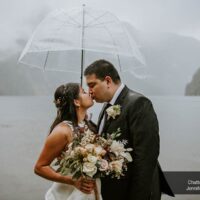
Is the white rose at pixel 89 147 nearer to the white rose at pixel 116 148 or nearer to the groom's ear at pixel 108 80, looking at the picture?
the white rose at pixel 116 148

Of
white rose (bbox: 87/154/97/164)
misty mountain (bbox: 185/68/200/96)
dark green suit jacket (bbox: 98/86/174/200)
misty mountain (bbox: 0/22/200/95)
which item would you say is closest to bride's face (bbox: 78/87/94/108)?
dark green suit jacket (bbox: 98/86/174/200)

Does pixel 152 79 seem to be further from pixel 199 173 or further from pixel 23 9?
pixel 23 9

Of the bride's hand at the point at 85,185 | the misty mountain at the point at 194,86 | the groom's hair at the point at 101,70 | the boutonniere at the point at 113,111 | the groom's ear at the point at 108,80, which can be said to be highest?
the groom's hair at the point at 101,70

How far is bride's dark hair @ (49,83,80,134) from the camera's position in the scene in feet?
6.29

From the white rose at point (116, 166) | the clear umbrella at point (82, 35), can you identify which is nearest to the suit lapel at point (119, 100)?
the white rose at point (116, 166)

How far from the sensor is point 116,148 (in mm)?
1619

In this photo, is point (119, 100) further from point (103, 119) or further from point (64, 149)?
point (64, 149)

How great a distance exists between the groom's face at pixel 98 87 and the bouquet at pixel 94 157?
23 centimetres

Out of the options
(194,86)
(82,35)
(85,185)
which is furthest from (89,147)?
(194,86)

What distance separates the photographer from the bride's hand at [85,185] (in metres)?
1.71

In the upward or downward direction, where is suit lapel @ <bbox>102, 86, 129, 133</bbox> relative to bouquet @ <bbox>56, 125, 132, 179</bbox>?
upward

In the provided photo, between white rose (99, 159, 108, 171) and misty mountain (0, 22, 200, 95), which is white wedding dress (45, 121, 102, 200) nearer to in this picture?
white rose (99, 159, 108, 171)

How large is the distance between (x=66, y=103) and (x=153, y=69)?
2601 millimetres

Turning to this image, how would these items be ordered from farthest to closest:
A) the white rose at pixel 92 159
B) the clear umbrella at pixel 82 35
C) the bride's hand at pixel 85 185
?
the clear umbrella at pixel 82 35, the bride's hand at pixel 85 185, the white rose at pixel 92 159
